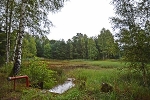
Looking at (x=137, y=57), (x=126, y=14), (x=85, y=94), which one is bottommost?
(x=85, y=94)

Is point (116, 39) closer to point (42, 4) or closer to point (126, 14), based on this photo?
point (126, 14)

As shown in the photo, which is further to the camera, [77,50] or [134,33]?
[77,50]

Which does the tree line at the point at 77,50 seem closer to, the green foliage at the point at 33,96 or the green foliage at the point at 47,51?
the green foliage at the point at 47,51

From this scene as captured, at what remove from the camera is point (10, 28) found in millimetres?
19188

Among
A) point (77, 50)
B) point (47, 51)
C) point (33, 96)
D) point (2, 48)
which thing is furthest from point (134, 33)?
point (47, 51)

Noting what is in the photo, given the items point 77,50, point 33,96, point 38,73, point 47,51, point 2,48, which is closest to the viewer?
point 33,96

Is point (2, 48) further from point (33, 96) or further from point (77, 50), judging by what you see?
point (77, 50)

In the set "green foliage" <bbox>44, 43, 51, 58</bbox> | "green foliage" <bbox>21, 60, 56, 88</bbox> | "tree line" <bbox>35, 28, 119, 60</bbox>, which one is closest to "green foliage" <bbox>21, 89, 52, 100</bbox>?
"green foliage" <bbox>21, 60, 56, 88</bbox>

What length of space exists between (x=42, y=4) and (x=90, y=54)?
65.5 meters

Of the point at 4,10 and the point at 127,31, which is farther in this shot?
the point at 4,10

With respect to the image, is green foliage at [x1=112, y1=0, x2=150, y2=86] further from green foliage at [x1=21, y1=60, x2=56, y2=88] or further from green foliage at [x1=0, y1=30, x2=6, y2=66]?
green foliage at [x1=0, y1=30, x2=6, y2=66]

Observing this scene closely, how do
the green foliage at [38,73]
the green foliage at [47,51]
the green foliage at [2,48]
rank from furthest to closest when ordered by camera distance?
the green foliage at [47,51], the green foliage at [2,48], the green foliage at [38,73]

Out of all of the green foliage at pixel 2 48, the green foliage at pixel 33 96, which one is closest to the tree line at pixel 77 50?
the green foliage at pixel 2 48

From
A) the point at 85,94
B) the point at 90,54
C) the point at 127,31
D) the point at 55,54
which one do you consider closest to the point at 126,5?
the point at 127,31
